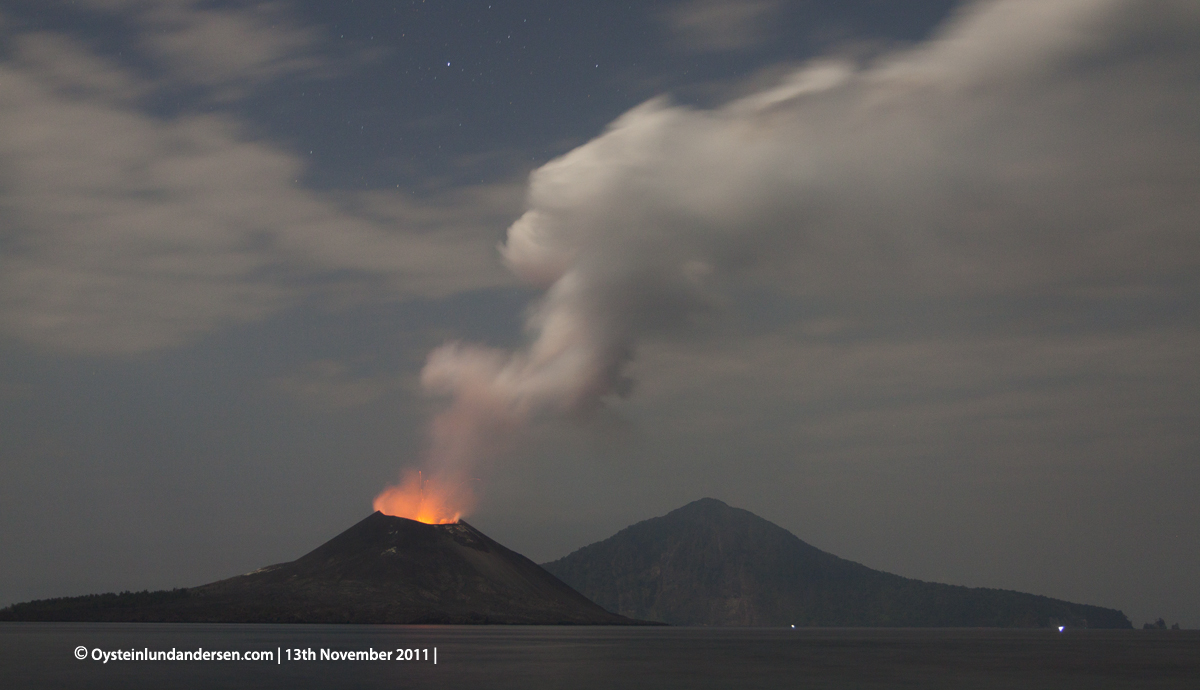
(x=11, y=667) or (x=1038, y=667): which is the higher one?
(x=11, y=667)

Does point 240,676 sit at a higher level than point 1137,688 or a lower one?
higher

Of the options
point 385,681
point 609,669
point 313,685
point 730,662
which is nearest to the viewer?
point 313,685

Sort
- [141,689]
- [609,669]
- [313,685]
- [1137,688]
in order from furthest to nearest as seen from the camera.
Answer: [609,669] < [1137,688] < [313,685] < [141,689]

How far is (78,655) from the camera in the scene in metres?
112

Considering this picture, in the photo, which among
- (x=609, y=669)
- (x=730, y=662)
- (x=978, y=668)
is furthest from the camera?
(x=730, y=662)

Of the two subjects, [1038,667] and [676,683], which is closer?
[676,683]

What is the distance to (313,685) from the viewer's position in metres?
69.1

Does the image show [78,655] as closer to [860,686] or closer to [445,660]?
[445,660]

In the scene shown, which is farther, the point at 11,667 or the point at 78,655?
the point at 78,655

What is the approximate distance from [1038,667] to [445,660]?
66.6 metres

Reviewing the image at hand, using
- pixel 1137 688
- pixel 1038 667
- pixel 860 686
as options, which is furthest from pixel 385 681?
pixel 1038 667

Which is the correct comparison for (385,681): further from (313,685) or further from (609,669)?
(609,669)

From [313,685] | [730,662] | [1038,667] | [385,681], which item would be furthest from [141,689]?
[1038,667]

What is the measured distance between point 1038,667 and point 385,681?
76.4m
